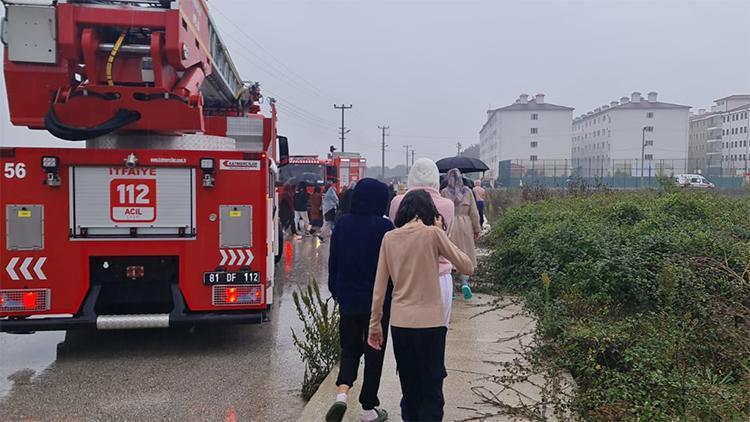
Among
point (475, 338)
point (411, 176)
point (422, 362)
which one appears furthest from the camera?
point (475, 338)

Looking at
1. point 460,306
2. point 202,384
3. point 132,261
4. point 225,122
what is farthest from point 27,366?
point 460,306

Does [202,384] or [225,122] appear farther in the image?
[225,122]

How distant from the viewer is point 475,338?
7141mm

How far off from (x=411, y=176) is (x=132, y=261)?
316cm

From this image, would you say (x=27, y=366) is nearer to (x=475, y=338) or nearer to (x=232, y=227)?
(x=232, y=227)

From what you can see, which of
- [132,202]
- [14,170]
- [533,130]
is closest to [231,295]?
[132,202]

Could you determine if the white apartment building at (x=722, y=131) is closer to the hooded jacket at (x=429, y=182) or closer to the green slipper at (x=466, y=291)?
the green slipper at (x=466, y=291)

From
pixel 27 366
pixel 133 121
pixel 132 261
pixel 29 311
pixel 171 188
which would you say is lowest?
pixel 27 366

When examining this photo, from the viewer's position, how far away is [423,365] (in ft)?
14.3

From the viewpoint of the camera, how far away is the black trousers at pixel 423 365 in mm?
4312

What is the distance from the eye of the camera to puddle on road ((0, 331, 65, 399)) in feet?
20.9

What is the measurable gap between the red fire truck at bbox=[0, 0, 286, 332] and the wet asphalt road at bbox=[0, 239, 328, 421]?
45cm

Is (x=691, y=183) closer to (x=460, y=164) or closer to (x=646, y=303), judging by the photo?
(x=460, y=164)

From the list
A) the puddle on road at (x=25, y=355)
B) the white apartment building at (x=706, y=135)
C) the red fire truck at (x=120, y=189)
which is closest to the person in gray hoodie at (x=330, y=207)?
the puddle on road at (x=25, y=355)
